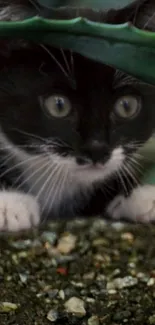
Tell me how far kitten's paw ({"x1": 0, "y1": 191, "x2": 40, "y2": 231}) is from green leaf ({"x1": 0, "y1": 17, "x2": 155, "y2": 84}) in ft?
0.78

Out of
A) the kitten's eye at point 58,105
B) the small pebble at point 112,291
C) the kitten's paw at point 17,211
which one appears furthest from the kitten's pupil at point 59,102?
the small pebble at point 112,291

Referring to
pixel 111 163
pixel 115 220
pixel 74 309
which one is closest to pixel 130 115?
pixel 111 163

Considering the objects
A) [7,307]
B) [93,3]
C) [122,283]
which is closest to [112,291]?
[122,283]

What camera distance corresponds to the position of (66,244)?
2.16 feet

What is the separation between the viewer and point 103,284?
66 centimetres

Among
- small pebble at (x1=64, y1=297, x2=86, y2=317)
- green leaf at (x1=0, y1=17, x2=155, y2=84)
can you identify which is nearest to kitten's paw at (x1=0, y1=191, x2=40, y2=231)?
small pebble at (x1=64, y1=297, x2=86, y2=317)

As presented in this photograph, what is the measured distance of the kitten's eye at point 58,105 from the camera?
0.76m

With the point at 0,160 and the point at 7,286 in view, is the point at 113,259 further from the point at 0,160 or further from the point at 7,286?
the point at 0,160

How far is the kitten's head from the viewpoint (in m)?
0.75

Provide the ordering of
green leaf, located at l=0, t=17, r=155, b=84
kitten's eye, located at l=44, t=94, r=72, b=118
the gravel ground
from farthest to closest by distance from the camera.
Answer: kitten's eye, located at l=44, t=94, r=72, b=118, the gravel ground, green leaf, located at l=0, t=17, r=155, b=84

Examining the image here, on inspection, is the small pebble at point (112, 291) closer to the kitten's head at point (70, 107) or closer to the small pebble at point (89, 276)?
the small pebble at point (89, 276)

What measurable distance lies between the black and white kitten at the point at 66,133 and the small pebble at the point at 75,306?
0.36ft

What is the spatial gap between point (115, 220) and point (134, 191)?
163 millimetres

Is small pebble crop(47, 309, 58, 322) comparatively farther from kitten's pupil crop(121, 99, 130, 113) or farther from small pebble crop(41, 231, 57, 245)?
kitten's pupil crop(121, 99, 130, 113)
